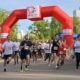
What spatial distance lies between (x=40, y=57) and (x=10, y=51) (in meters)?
19.4

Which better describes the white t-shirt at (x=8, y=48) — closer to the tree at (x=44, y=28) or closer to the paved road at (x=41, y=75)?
the paved road at (x=41, y=75)

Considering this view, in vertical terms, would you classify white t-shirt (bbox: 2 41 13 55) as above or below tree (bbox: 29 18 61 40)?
below

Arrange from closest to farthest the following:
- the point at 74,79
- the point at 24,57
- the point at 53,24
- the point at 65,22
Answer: the point at 74,79 < the point at 24,57 < the point at 65,22 < the point at 53,24

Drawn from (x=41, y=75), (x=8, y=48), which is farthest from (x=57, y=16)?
(x=41, y=75)

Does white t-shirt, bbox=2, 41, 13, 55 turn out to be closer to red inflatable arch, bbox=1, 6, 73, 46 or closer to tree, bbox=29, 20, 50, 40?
red inflatable arch, bbox=1, 6, 73, 46

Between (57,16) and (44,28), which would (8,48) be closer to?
(57,16)

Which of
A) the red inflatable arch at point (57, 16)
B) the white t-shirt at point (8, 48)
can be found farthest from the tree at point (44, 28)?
the white t-shirt at point (8, 48)

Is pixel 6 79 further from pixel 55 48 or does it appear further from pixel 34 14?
pixel 34 14

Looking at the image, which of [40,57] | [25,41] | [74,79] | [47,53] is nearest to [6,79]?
[74,79]

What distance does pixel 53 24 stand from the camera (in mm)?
97812

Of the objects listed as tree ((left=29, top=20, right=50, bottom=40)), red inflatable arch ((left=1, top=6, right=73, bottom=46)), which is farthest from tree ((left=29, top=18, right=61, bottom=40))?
red inflatable arch ((left=1, top=6, right=73, bottom=46))

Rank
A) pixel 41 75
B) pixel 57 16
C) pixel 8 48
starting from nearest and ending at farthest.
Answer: pixel 41 75, pixel 8 48, pixel 57 16

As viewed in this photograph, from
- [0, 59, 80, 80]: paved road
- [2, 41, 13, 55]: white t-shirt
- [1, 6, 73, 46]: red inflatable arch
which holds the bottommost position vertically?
[0, 59, 80, 80]: paved road

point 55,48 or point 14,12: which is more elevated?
point 14,12
